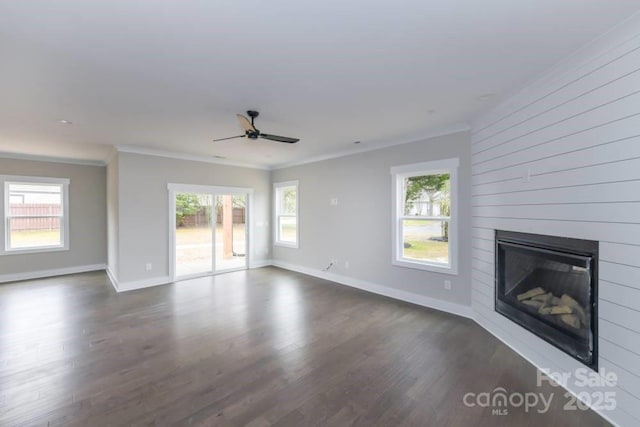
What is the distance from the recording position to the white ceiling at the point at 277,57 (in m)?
1.72

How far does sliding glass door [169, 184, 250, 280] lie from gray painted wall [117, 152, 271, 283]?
0.19 m

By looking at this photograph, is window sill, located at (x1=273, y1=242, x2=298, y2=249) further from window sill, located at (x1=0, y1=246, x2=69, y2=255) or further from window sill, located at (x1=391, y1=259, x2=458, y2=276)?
window sill, located at (x1=0, y1=246, x2=69, y2=255)

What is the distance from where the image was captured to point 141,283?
539cm

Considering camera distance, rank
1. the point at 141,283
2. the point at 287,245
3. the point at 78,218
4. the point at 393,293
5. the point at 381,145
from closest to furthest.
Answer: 1. the point at 393,293
2. the point at 381,145
3. the point at 141,283
4. the point at 78,218
5. the point at 287,245

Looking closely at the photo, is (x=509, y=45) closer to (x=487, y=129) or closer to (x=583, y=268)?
(x=487, y=129)

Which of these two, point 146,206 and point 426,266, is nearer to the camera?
point 426,266

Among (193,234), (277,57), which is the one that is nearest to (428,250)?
(277,57)

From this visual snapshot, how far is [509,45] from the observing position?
6.89 feet

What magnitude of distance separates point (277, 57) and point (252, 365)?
9.31ft

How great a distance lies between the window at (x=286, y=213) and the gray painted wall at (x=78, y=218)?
14.5 feet

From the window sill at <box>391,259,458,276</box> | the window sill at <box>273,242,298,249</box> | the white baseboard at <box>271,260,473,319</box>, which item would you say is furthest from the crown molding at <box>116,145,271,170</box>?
the window sill at <box>391,259,458,276</box>

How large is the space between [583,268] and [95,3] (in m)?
3.92

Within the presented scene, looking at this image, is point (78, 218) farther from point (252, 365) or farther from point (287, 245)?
point (252, 365)

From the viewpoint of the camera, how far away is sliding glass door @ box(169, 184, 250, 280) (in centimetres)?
595
